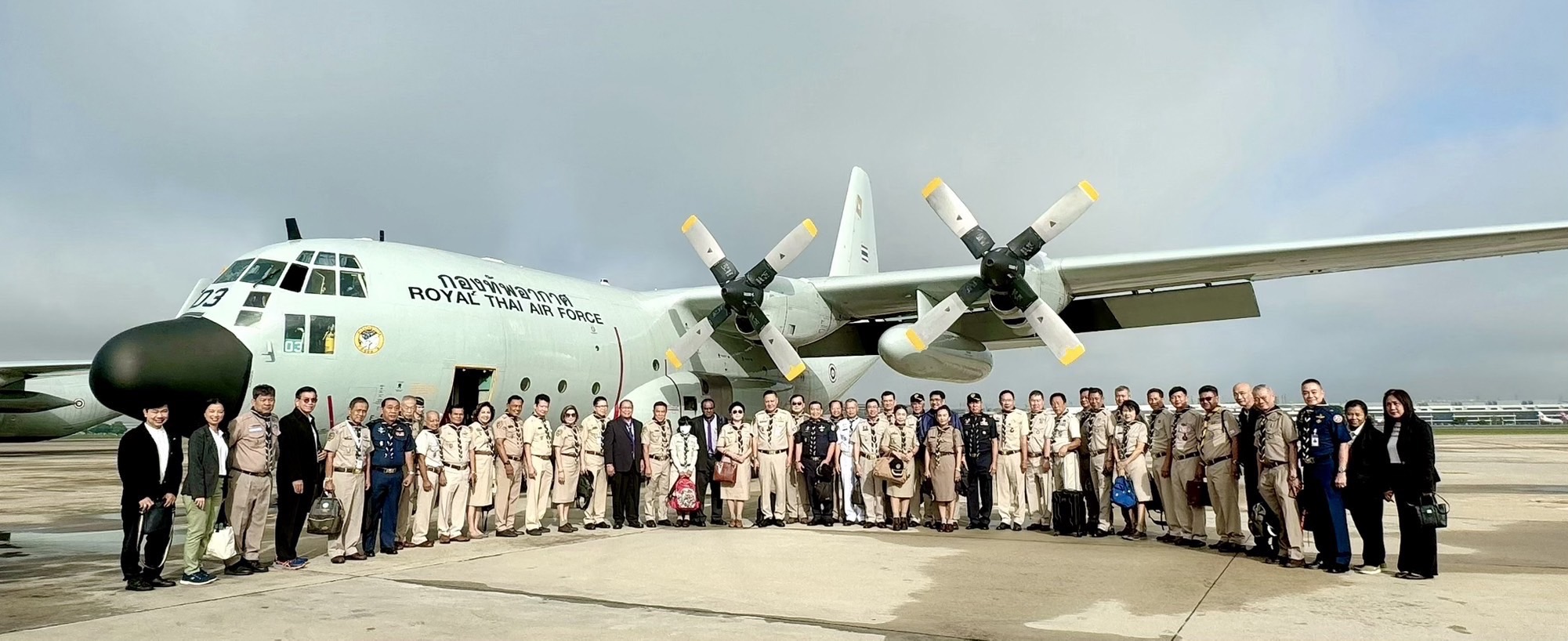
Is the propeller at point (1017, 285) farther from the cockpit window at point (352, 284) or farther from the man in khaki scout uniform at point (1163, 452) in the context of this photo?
the cockpit window at point (352, 284)

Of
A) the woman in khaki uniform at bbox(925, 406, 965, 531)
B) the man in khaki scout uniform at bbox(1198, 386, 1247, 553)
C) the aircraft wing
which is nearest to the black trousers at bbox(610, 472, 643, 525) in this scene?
the woman in khaki uniform at bbox(925, 406, 965, 531)

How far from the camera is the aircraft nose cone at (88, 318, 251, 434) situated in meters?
7.47

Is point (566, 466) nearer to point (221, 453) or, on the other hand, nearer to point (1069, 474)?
point (221, 453)

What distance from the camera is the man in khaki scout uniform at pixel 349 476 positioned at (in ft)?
24.1

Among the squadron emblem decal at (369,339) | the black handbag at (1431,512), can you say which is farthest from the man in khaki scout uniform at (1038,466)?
the squadron emblem decal at (369,339)

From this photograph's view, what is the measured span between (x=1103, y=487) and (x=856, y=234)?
449 inches

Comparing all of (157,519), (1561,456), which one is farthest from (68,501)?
(1561,456)

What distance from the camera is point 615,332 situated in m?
13.5

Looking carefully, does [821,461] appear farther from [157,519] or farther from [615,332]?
[157,519]

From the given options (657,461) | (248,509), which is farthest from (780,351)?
(248,509)

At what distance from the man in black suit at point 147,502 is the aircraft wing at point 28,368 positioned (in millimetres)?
30399

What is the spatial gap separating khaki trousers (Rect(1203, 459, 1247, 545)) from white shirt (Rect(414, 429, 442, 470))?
7158 mm

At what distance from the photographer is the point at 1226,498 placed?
7809mm

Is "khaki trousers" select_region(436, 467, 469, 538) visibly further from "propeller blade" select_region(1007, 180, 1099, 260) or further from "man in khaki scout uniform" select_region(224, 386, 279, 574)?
"propeller blade" select_region(1007, 180, 1099, 260)
